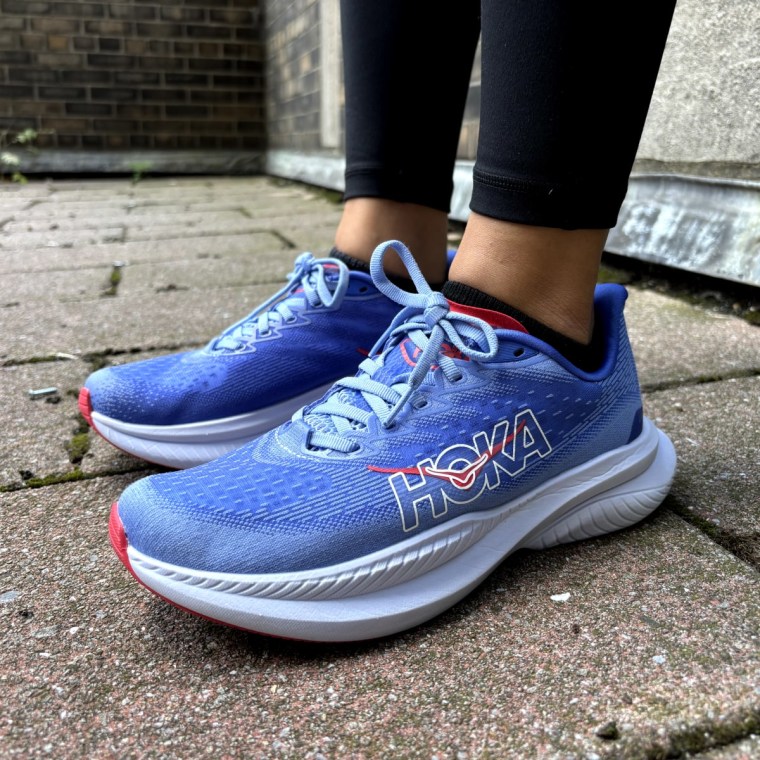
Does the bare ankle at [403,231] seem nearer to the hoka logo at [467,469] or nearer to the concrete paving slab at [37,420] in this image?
the hoka logo at [467,469]

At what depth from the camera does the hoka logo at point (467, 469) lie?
68 cm

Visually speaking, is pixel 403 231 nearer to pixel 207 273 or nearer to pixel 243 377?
pixel 243 377

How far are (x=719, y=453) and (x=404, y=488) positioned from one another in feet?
1.65

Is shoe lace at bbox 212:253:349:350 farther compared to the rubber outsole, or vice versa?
shoe lace at bbox 212:253:349:350

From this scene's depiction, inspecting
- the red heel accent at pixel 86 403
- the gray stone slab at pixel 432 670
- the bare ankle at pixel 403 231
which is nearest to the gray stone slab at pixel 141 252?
the bare ankle at pixel 403 231

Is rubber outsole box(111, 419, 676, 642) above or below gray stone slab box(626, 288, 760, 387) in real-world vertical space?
above

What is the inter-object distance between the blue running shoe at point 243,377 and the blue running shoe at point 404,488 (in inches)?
9.0

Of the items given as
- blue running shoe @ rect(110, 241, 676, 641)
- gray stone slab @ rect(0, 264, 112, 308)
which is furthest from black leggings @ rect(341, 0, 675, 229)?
gray stone slab @ rect(0, 264, 112, 308)

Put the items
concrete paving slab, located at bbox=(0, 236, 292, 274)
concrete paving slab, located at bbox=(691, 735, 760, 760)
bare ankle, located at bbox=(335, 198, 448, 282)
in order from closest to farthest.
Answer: concrete paving slab, located at bbox=(691, 735, 760, 760), bare ankle, located at bbox=(335, 198, 448, 282), concrete paving slab, located at bbox=(0, 236, 292, 274)

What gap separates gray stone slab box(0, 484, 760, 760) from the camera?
1.76ft

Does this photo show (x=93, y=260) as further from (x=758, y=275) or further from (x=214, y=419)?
(x=758, y=275)

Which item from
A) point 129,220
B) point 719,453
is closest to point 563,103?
point 719,453

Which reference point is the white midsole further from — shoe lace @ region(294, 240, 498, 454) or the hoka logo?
the hoka logo

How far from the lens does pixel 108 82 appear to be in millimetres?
6609
